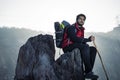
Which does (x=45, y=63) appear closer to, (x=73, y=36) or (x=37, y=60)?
(x=37, y=60)

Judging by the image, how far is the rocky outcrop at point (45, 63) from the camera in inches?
331

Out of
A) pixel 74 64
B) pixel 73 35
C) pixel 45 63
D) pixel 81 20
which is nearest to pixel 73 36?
pixel 73 35

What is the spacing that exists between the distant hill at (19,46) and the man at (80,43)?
4108cm

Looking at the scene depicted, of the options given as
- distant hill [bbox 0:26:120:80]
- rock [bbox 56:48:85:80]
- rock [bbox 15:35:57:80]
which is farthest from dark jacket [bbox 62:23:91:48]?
distant hill [bbox 0:26:120:80]

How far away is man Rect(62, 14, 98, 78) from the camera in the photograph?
8.41 metres

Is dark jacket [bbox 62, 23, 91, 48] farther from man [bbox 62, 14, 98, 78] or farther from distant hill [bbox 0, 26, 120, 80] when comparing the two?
distant hill [bbox 0, 26, 120, 80]

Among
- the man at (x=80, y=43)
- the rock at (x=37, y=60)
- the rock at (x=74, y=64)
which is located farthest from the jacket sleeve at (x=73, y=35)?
the rock at (x=37, y=60)

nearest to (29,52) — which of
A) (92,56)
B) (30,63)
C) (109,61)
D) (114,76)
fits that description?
(30,63)

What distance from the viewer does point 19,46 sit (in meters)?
59.7

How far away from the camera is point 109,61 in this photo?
64250 mm

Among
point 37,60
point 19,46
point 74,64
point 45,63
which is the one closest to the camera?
point 45,63

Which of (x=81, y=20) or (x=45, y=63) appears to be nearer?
(x=45, y=63)

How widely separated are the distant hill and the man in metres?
41.1

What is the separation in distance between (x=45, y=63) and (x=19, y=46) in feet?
171
